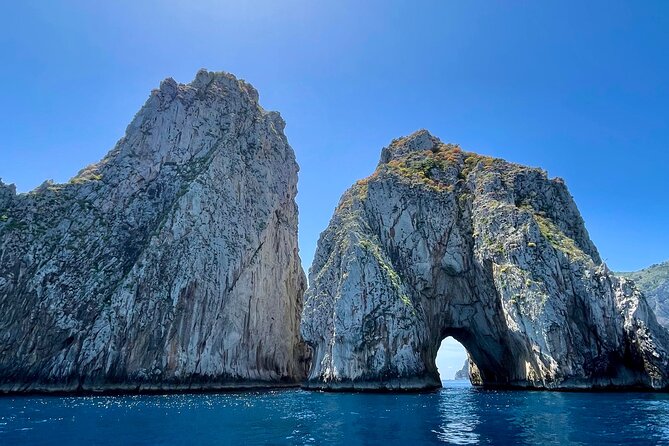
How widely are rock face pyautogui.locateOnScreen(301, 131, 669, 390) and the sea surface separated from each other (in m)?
12.9

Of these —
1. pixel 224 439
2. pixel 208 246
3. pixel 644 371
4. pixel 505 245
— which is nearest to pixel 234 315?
pixel 208 246

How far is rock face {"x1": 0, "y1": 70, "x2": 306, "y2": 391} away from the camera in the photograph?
69375 millimetres

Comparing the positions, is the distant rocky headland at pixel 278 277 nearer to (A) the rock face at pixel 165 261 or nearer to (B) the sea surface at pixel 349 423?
(A) the rock face at pixel 165 261

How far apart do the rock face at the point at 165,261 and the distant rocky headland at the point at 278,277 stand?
0.30 metres

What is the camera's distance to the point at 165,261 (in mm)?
77688

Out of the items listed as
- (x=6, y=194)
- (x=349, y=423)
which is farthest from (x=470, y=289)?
(x=6, y=194)

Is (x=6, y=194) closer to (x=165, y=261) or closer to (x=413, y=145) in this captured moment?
(x=165, y=261)

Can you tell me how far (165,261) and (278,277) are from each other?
23.4 m

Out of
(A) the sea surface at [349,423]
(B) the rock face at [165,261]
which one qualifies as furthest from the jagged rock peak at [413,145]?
(A) the sea surface at [349,423]

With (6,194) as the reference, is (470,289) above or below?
below

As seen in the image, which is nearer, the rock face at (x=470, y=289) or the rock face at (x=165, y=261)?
the rock face at (x=470, y=289)

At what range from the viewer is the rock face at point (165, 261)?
69.4 meters

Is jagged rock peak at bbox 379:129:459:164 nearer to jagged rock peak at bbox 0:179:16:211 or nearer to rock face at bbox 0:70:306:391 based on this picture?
rock face at bbox 0:70:306:391

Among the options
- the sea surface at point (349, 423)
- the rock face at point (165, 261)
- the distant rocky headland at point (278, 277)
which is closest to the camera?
the sea surface at point (349, 423)
